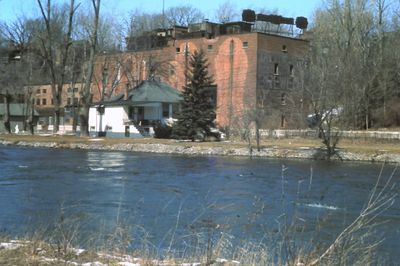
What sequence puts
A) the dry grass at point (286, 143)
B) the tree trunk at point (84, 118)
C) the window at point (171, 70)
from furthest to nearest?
the window at point (171, 70) → the tree trunk at point (84, 118) → the dry grass at point (286, 143)

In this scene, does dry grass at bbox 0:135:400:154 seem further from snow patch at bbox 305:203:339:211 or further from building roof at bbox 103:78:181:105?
snow patch at bbox 305:203:339:211

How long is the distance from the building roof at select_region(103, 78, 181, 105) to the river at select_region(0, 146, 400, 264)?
3084cm

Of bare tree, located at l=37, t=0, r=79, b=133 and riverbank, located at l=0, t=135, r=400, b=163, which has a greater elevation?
bare tree, located at l=37, t=0, r=79, b=133

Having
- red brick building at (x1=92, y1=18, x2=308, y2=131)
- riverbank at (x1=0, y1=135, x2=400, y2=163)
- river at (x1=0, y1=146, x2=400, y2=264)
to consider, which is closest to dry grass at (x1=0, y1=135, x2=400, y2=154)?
riverbank at (x1=0, y1=135, x2=400, y2=163)

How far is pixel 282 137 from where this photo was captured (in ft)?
195

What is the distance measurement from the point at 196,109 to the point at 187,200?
37.6 m

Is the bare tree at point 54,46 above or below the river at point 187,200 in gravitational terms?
above

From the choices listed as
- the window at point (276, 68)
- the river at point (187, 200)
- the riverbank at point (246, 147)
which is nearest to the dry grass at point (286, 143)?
the riverbank at point (246, 147)

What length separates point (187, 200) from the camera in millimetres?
20922

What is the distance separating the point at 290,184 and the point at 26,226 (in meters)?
15.5

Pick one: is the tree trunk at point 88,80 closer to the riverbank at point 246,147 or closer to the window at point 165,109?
the riverbank at point 246,147

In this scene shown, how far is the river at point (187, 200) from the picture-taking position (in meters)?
12.7

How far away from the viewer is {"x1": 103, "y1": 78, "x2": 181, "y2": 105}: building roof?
231 feet

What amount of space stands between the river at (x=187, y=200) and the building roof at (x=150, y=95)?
30.8 metres
